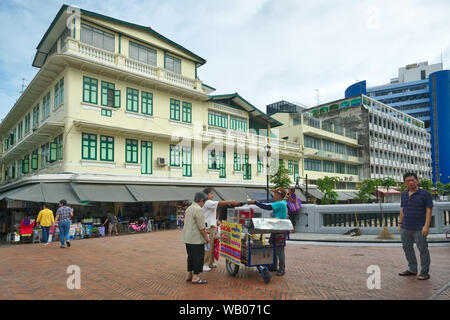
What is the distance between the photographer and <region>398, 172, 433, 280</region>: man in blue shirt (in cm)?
616

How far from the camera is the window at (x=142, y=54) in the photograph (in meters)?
20.9

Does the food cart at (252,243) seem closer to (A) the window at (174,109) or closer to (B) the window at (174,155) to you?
(B) the window at (174,155)

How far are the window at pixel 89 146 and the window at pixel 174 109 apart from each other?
5.47 metres

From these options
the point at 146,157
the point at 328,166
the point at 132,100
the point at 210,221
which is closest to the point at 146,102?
the point at 132,100

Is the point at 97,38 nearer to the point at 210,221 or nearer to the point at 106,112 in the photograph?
the point at 106,112

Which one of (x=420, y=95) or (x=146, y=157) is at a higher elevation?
(x=420, y=95)

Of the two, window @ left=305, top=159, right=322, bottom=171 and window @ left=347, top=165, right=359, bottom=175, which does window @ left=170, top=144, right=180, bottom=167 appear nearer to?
window @ left=305, top=159, right=322, bottom=171

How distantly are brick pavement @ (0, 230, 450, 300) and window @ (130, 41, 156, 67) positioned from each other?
14.2 metres

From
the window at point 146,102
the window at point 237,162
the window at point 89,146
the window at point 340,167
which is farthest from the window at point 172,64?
the window at point 340,167

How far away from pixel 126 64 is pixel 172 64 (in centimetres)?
396

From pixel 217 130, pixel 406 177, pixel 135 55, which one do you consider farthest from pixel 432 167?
pixel 406 177

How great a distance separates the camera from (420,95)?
78812mm

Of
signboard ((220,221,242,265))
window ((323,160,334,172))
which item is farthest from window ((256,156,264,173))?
signboard ((220,221,242,265))

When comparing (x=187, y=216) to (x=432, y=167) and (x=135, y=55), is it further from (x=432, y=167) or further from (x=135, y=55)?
(x=432, y=167)
